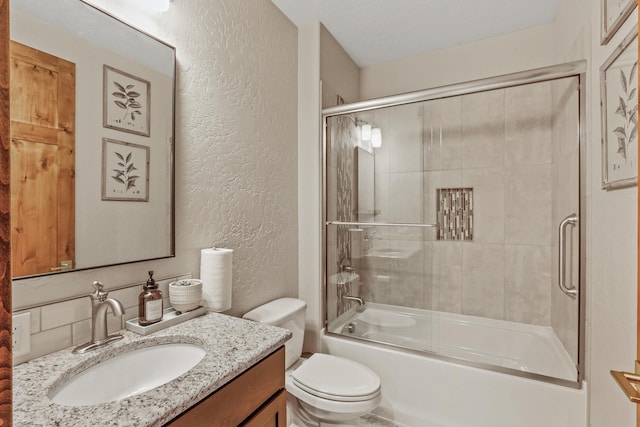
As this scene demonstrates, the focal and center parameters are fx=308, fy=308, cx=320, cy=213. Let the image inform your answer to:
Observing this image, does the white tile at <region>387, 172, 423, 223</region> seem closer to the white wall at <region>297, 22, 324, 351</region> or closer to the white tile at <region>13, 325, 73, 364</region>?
the white wall at <region>297, 22, 324, 351</region>

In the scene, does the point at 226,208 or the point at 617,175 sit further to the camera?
the point at 226,208

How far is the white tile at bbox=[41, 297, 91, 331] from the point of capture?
0.95 metres

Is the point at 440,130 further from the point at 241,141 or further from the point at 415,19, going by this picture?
the point at 241,141

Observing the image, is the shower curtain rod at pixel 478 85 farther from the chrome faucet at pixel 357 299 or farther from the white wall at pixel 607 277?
the chrome faucet at pixel 357 299

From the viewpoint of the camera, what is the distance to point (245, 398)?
3.07ft

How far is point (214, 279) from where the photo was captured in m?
1.40

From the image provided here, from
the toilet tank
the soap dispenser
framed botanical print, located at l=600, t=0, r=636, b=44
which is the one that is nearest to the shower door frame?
framed botanical print, located at l=600, t=0, r=636, b=44

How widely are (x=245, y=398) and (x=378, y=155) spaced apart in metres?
1.70

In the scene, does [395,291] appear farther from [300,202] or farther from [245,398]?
[245,398]

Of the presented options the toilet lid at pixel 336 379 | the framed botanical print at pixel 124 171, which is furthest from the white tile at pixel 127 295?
the toilet lid at pixel 336 379

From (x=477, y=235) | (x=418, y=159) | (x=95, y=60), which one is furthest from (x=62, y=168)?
(x=477, y=235)

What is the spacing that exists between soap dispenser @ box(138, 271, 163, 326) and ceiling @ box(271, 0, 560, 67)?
6.19ft

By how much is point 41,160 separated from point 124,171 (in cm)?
25

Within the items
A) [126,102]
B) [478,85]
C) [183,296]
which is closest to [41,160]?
[126,102]
